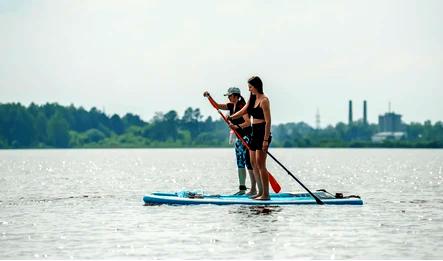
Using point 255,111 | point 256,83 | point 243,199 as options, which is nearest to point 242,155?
point 243,199

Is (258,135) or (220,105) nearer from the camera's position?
(258,135)

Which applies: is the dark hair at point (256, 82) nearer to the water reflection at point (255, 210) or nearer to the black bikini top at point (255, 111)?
the black bikini top at point (255, 111)

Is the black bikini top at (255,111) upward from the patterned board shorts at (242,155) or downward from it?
upward

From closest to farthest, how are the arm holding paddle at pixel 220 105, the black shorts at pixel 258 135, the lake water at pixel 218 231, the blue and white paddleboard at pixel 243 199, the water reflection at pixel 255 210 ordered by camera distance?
the lake water at pixel 218 231 < the water reflection at pixel 255 210 < the black shorts at pixel 258 135 < the blue and white paddleboard at pixel 243 199 < the arm holding paddle at pixel 220 105

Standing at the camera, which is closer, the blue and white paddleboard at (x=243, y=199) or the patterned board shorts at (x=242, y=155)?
the blue and white paddleboard at (x=243, y=199)

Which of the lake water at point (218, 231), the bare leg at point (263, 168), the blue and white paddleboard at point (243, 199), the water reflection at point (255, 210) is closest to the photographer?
the lake water at point (218, 231)

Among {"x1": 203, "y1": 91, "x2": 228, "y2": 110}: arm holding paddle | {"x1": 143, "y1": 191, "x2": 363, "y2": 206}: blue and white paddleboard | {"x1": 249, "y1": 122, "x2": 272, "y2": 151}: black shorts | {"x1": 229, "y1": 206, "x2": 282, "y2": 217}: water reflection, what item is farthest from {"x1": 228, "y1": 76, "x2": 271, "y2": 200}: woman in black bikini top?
{"x1": 203, "y1": 91, "x2": 228, "y2": 110}: arm holding paddle

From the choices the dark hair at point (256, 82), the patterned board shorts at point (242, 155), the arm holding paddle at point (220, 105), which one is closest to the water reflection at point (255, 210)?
the patterned board shorts at point (242, 155)

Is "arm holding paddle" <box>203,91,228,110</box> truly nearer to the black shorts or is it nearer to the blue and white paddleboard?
the black shorts

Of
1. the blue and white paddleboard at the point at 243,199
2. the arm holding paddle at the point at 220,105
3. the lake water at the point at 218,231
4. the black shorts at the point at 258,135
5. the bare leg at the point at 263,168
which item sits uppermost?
the arm holding paddle at the point at 220,105

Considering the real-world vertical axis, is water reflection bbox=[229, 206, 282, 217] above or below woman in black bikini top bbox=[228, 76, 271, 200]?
below

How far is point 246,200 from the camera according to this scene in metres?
21.6

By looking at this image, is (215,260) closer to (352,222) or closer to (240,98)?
(352,222)

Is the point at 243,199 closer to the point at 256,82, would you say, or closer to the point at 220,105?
the point at 220,105
